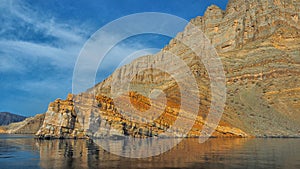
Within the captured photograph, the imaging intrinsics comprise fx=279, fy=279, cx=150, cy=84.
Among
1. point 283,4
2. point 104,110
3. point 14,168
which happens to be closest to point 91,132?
point 104,110

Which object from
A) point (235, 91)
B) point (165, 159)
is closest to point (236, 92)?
point (235, 91)

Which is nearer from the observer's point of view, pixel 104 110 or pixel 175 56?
pixel 104 110

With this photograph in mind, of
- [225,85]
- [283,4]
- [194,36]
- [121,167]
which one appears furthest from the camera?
[194,36]

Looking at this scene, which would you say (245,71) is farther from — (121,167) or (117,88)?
(121,167)

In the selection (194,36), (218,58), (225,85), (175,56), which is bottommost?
(225,85)

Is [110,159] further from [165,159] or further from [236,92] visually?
[236,92]

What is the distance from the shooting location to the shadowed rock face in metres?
76.9

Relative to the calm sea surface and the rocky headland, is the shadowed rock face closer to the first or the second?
the rocky headland

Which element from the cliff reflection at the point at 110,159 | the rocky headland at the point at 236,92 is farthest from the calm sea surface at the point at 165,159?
the rocky headland at the point at 236,92

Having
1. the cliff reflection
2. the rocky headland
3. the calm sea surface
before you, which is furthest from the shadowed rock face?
the calm sea surface

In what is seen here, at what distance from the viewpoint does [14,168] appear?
2119cm

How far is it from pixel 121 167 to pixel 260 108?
3874 inches

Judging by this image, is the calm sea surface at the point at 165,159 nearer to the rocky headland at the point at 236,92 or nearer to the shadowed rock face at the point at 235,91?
the rocky headland at the point at 236,92

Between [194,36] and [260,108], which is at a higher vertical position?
[194,36]
